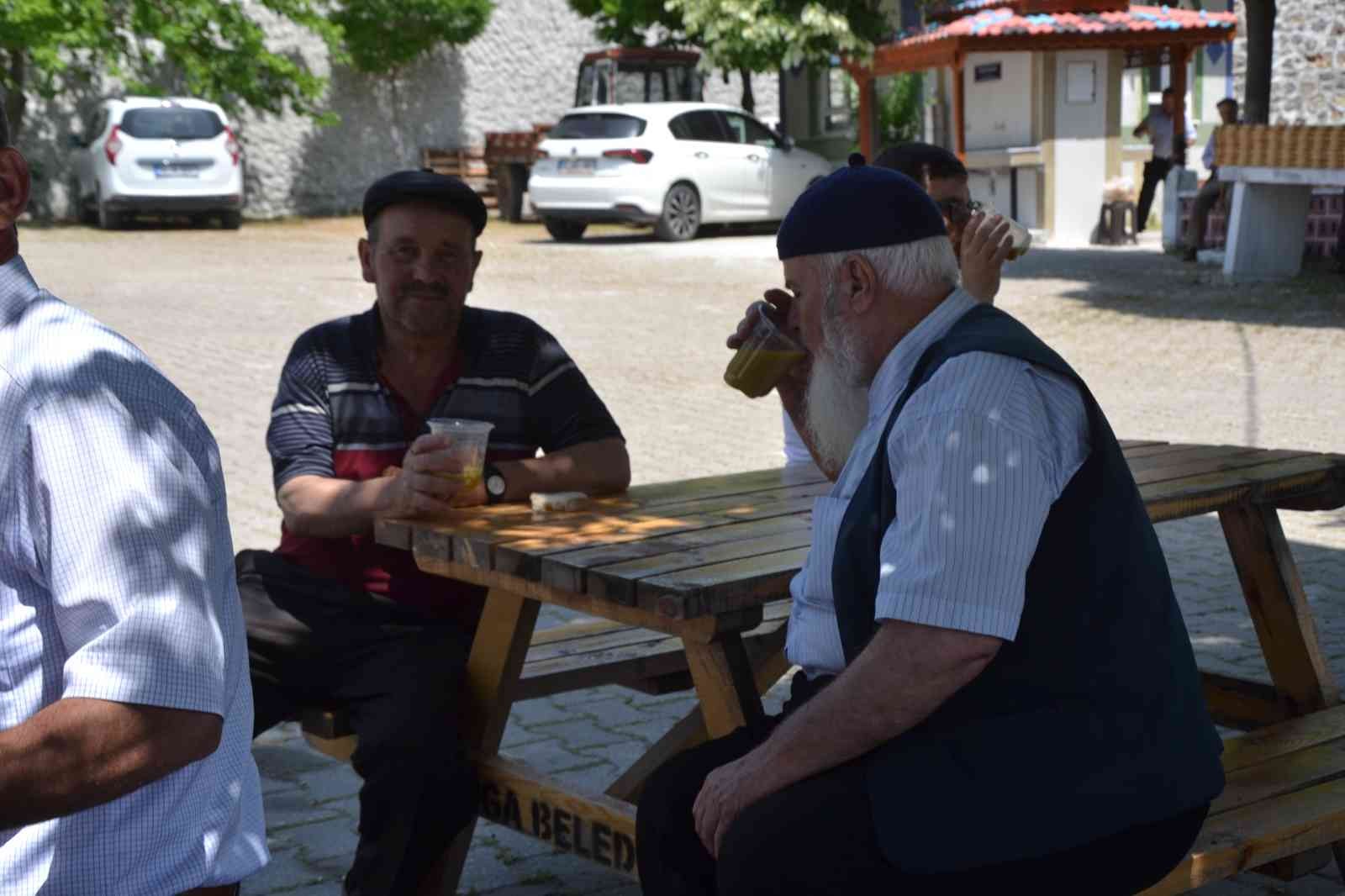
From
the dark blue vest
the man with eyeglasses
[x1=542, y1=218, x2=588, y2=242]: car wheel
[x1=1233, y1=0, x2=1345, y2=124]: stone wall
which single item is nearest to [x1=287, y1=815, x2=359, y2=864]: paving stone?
the man with eyeglasses

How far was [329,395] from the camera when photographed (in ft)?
12.6

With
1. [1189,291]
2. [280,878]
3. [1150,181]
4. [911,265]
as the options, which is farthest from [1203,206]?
[911,265]

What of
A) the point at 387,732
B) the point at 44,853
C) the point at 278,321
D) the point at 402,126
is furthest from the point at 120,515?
the point at 402,126

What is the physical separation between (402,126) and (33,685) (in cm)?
3091

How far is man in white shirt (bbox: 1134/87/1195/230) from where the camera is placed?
902 inches

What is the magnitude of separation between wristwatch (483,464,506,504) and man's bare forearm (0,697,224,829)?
1.98m

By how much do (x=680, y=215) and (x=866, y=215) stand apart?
2103 centimetres

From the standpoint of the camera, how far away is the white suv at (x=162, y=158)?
80.5 feet

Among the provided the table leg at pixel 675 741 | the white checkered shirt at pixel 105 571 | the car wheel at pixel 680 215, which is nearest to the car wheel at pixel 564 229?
the car wheel at pixel 680 215

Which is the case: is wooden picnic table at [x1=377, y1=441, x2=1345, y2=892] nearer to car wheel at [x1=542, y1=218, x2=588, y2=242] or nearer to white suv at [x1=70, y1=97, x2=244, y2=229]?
car wheel at [x1=542, y1=218, x2=588, y2=242]

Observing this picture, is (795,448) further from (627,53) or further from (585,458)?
(627,53)

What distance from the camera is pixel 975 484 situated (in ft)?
7.80

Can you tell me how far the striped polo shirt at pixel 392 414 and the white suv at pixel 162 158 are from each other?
21741 mm

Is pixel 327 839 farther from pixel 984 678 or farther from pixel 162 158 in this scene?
pixel 162 158
